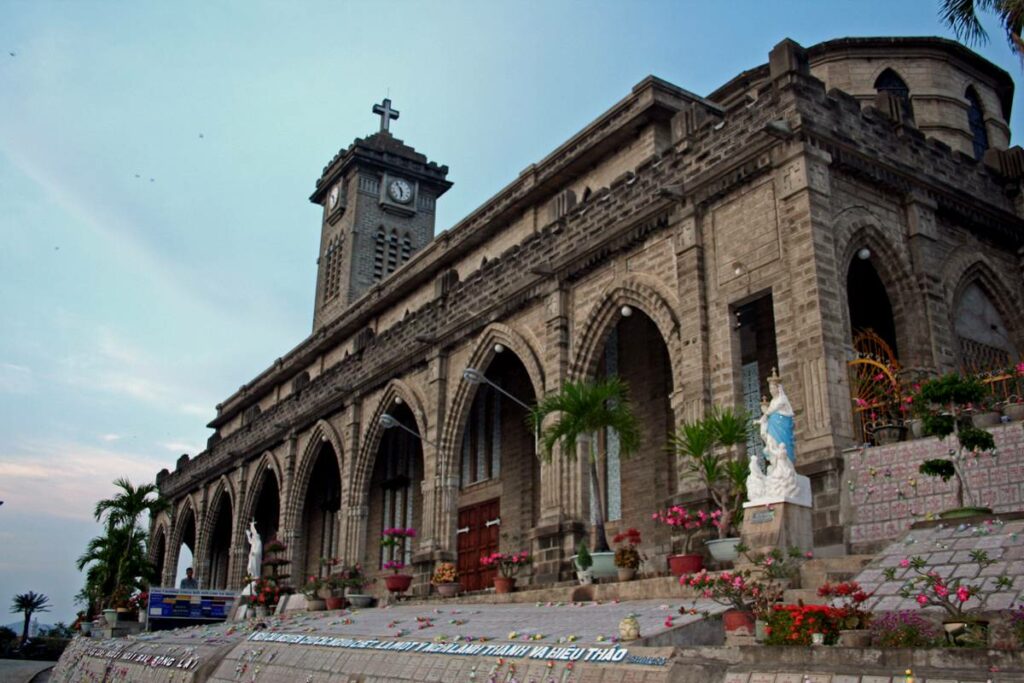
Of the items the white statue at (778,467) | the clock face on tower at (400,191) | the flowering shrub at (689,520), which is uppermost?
the clock face on tower at (400,191)

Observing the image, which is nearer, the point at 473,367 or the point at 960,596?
the point at 960,596

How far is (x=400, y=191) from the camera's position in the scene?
48.8 meters

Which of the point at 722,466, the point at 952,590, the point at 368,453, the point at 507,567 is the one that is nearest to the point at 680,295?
the point at 722,466

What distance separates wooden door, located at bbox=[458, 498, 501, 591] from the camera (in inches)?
970

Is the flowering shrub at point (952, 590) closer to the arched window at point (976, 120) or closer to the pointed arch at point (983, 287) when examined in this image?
the pointed arch at point (983, 287)

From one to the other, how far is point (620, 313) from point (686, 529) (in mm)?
5262

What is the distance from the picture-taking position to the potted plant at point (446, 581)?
770 inches

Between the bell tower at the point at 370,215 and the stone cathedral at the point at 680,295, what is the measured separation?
1296cm

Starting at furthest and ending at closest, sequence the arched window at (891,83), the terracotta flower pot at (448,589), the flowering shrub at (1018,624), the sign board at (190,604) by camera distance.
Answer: the sign board at (190,604)
the arched window at (891,83)
the terracotta flower pot at (448,589)
the flowering shrub at (1018,624)

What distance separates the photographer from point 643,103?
22156 millimetres

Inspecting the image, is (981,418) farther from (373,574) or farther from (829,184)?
(373,574)

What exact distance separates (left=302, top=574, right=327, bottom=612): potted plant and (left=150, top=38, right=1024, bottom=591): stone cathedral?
8.25ft

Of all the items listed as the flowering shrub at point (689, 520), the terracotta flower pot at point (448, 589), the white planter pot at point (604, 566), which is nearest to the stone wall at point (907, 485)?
the flowering shrub at point (689, 520)

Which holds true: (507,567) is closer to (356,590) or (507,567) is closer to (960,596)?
(356,590)
